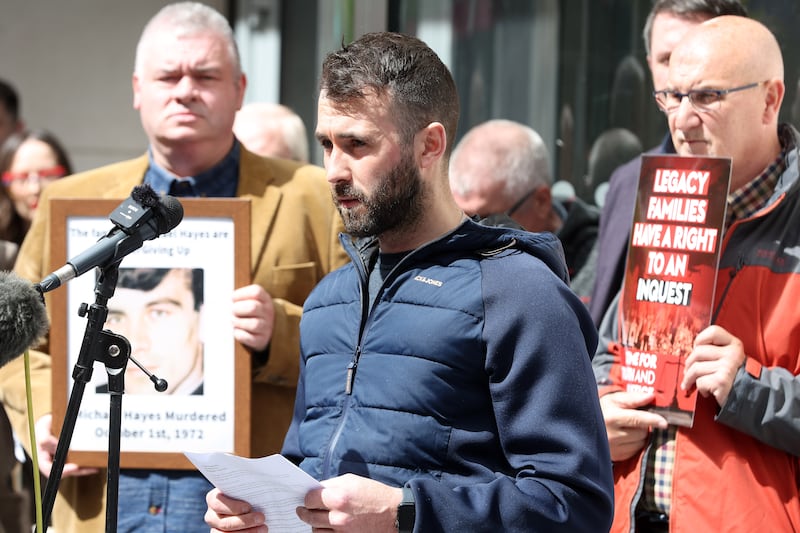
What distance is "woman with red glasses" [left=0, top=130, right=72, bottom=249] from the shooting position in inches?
242

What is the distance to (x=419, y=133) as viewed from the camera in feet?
9.11

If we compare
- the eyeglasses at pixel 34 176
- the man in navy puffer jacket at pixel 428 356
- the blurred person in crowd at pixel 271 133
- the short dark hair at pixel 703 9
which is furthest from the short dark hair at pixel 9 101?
the man in navy puffer jacket at pixel 428 356

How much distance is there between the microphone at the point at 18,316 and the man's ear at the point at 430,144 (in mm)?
879

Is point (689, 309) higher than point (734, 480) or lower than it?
higher

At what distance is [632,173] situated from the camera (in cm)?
432

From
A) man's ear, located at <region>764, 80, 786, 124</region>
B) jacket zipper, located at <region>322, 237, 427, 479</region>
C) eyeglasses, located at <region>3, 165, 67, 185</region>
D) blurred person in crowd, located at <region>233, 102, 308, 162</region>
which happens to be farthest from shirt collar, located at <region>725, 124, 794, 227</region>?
eyeglasses, located at <region>3, 165, 67, 185</region>

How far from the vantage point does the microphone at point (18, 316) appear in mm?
2463

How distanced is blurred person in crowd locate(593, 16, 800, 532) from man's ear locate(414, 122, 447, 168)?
93 centimetres

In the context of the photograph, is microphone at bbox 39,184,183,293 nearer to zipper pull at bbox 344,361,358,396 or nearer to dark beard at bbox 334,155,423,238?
dark beard at bbox 334,155,423,238

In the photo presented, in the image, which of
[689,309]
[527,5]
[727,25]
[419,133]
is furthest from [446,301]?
[527,5]

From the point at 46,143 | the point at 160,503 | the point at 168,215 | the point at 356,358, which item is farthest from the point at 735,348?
the point at 46,143

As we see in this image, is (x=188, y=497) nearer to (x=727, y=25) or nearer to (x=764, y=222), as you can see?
(x=764, y=222)

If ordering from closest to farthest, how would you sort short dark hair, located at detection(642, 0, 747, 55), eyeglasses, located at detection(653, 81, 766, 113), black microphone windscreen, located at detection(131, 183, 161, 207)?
black microphone windscreen, located at detection(131, 183, 161, 207) → eyeglasses, located at detection(653, 81, 766, 113) → short dark hair, located at detection(642, 0, 747, 55)

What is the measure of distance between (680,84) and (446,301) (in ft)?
3.92
